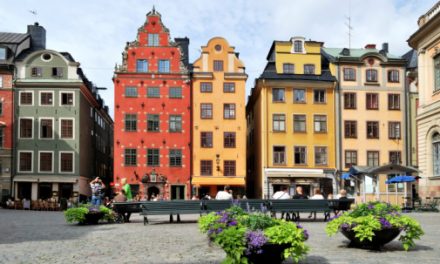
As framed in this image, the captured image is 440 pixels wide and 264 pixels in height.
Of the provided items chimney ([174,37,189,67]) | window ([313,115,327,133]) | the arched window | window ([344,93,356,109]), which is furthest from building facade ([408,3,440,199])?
chimney ([174,37,189,67])

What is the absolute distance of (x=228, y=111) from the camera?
48.4m

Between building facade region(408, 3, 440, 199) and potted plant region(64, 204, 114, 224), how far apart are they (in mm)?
20598

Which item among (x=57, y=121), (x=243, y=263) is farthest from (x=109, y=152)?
(x=243, y=263)

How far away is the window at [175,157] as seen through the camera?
47969mm

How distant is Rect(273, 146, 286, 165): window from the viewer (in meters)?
47.9

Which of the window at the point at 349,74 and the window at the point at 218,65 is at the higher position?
the window at the point at 218,65

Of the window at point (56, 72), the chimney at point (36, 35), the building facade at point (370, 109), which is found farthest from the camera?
the chimney at point (36, 35)

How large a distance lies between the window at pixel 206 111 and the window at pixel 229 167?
402 cm

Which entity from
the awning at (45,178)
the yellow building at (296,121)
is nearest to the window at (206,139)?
the yellow building at (296,121)

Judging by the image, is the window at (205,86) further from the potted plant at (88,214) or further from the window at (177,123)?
the potted plant at (88,214)

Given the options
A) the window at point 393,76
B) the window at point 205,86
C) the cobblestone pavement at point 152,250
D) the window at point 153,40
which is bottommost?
the cobblestone pavement at point 152,250

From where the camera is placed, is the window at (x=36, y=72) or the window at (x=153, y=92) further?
the window at (x=36, y=72)

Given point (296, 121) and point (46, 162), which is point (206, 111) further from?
point (46, 162)

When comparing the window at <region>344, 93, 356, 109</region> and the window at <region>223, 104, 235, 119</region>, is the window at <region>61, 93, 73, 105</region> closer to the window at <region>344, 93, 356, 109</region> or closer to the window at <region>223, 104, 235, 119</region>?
the window at <region>223, 104, 235, 119</region>
